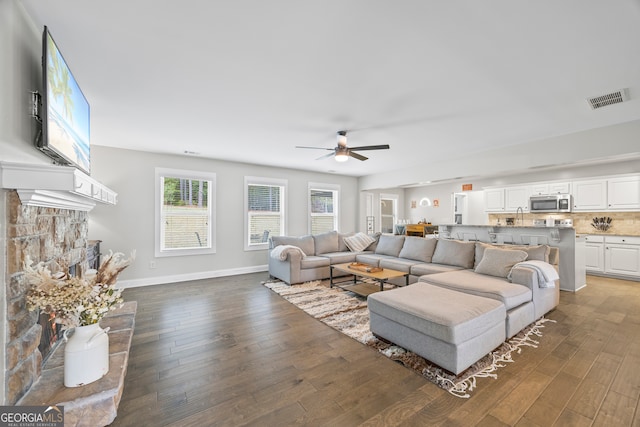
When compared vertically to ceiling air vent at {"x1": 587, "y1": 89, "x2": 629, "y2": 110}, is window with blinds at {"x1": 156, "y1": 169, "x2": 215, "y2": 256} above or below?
below

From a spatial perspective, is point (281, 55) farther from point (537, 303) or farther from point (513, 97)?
point (537, 303)

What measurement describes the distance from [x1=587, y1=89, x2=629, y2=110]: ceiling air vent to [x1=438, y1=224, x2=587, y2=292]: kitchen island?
211 centimetres

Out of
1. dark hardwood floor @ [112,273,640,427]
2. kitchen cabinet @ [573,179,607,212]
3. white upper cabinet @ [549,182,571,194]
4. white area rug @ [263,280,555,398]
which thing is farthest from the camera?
white upper cabinet @ [549,182,571,194]

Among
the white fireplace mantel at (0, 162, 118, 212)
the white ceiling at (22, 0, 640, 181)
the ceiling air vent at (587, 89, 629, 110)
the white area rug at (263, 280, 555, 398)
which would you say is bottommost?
the white area rug at (263, 280, 555, 398)

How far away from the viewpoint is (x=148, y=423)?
1604mm

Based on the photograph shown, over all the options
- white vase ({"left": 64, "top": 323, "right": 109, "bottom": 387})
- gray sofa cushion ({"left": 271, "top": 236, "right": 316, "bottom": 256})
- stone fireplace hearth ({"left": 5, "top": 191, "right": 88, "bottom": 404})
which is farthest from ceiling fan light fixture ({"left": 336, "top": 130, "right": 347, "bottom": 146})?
white vase ({"left": 64, "top": 323, "right": 109, "bottom": 387})

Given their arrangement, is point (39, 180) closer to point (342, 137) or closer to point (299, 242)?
point (342, 137)

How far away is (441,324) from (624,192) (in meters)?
6.17

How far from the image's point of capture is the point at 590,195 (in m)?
5.62

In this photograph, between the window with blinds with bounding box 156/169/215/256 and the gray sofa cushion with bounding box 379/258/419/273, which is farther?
the window with blinds with bounding box 156/169/215/256

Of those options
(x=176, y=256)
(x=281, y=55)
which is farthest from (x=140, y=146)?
(x=281, y=55)

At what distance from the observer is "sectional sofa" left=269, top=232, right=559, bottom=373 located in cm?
210

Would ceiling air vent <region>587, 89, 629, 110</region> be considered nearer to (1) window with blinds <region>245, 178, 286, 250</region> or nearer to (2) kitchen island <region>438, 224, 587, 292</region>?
(2) kitchen island <region>438, 224, 587, 292</region>

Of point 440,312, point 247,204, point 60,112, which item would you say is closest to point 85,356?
point 60,112
